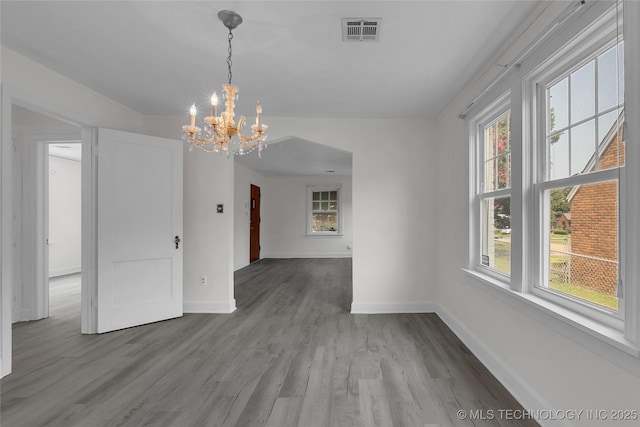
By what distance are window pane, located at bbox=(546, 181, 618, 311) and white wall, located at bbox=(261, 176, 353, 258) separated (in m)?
7.38

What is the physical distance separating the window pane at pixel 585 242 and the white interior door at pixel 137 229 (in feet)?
12.1

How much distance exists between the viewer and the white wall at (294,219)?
9.27 m

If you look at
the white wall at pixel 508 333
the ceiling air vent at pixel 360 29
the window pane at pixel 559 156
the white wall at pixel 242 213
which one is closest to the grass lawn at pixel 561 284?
the white wall at pixel 508 333

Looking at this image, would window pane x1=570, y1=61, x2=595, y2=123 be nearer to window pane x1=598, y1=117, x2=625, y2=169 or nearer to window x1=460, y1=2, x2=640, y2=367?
window x1=460, y1=2, x2=640, y2=367

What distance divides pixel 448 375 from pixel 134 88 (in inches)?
153

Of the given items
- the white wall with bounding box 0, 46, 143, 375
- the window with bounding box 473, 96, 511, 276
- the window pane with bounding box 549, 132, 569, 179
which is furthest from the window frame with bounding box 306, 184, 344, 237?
the window pane with bounding box 549, 132, 569, 179

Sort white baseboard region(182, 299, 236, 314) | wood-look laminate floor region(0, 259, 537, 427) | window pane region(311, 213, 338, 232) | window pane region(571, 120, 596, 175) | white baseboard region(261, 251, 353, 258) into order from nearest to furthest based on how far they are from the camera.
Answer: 1. window pane region(571, 120, 596, 175)
2. wood-look laminate floor region(0, 259, 537, 427)
3. white baseboard region(182, 299, 236, 314)
4. white baseboard region(261, 251, 353, 258)
5. window pane region(311, 213, 338, 232)

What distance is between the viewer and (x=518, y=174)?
2119mm

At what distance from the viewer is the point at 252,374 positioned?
242 centimetres

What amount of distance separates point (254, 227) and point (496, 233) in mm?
6800

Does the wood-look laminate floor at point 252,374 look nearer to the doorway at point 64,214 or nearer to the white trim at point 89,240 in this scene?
the white trim at point 89,240

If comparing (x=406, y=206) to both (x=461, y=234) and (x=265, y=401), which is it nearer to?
(x=461, y=234)

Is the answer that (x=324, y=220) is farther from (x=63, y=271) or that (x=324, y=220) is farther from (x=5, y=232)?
(x=5, y=232)

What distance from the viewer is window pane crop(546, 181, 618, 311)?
59.0 inches
